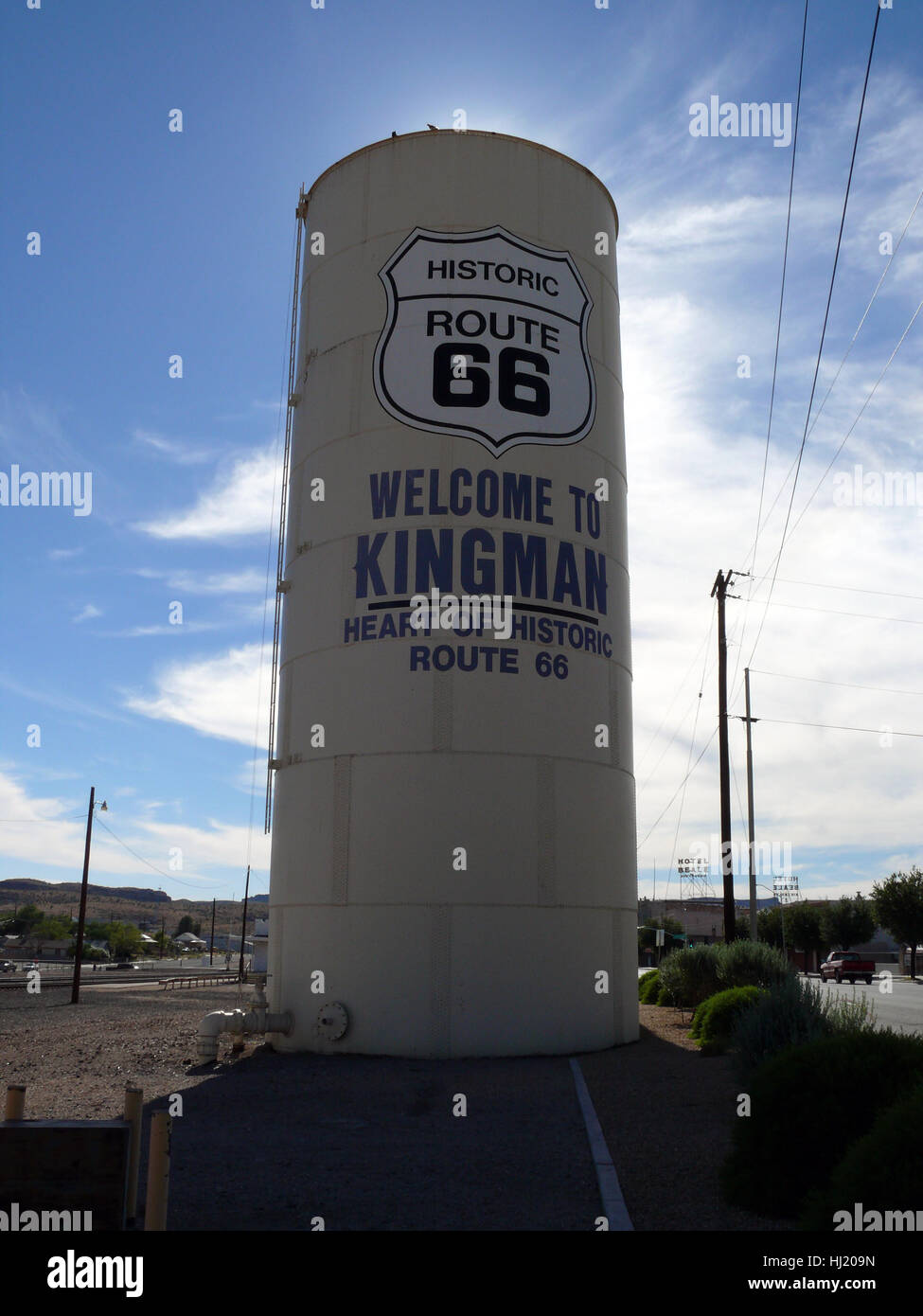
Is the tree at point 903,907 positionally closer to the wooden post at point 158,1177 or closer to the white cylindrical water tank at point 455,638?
the white cylindrical water tank at point 455,638

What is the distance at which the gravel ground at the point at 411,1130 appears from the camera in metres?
7.98

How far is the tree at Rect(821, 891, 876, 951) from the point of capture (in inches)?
2985

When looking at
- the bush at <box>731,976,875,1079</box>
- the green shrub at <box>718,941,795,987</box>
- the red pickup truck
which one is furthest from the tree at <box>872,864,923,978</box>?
the bush at <box>731,976,875,1079</box>

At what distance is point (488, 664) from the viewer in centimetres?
1803

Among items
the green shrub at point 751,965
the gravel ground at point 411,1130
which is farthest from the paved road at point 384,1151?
the green shrub at point 751,965

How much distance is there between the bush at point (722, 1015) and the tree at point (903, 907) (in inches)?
1858

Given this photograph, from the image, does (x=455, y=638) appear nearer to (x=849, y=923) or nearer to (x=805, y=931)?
(x=849, y=923)

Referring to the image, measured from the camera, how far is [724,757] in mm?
34188

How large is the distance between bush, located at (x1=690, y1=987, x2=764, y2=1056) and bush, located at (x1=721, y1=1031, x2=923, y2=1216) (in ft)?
26.2

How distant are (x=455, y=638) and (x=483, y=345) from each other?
5440 mm

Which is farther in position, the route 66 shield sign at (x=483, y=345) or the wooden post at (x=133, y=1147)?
the route 66 shield sign at (x=483, y=345)
